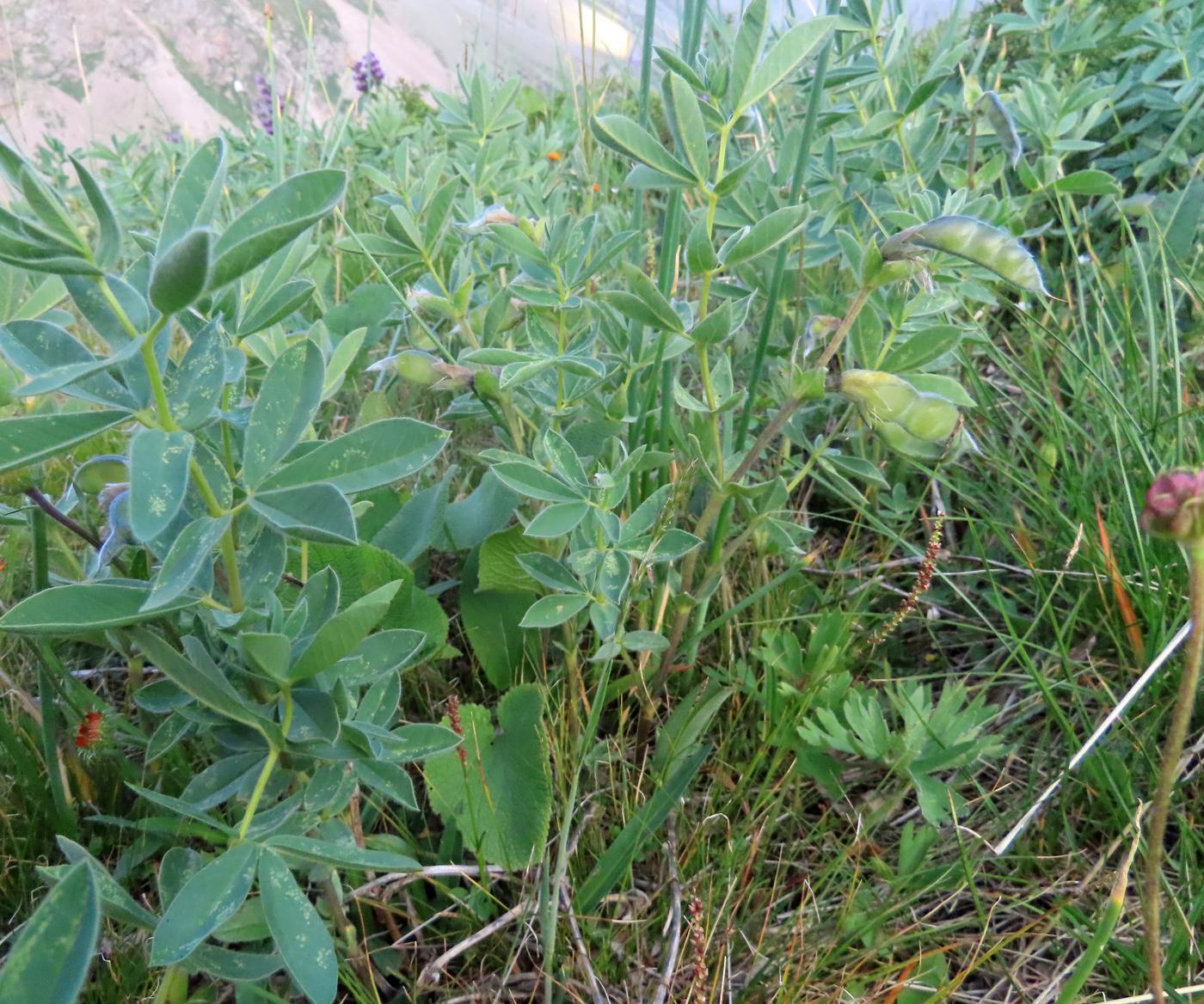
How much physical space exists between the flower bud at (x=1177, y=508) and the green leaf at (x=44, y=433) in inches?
26.9

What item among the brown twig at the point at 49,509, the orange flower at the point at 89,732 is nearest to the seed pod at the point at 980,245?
the brown twig at the point at 49,509

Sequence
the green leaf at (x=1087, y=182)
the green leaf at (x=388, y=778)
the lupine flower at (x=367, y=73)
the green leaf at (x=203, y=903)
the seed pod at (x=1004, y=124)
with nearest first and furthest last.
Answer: the green leaf at (x=203, y=903), the green leaf at (x=388, y=778), the seed pod at (x=1004, y=124), the green leaf at (x=1087, y=182), the lupine flower at (x=367, y=73)

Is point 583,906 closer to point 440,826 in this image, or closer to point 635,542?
point 440,826

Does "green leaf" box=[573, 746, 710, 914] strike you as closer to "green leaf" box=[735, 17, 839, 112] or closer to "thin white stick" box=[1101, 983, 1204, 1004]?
"thin white stick" box=[1101, 983, 1204, 1004]

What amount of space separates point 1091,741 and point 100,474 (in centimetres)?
101

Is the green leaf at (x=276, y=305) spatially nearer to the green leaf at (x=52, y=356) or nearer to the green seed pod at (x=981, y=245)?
the green leaf at (x=52, y=356)

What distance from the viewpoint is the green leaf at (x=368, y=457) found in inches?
28.0

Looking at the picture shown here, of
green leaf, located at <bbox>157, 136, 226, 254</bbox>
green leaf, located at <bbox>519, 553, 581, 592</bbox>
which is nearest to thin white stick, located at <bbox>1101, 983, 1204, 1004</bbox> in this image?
green leaf, located at <bbox>519, 553, 581, 592</bbox>

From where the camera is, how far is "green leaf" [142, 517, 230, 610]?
607 millimetres

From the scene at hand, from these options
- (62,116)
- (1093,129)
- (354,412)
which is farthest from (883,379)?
(62,116)

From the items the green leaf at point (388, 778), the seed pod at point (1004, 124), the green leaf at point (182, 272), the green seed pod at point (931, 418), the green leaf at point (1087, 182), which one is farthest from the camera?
the green leaf at point (1087, 182)

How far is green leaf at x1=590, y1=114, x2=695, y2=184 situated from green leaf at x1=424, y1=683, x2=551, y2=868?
58 centimetres

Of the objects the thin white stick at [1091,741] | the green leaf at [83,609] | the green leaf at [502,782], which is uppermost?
the green leaf at [83,609]

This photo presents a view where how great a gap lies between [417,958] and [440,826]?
17 centimetres
